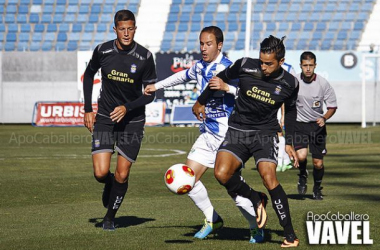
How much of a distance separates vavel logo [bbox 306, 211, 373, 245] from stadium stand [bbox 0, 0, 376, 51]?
107 ft

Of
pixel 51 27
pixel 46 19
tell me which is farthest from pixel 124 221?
pixel 46 19

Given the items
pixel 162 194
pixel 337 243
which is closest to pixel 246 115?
pixel 337 243

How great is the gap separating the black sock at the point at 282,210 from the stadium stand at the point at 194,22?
114 feet

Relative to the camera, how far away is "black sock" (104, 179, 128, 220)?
908 cm

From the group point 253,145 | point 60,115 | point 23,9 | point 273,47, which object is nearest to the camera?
point 273,47

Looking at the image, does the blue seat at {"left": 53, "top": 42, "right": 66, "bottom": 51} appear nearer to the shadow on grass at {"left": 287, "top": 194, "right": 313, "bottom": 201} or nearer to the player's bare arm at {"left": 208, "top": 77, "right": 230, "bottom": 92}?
the shadow on grass at {"left": 287, "top": 194, "right": 313, "bottom": 201}

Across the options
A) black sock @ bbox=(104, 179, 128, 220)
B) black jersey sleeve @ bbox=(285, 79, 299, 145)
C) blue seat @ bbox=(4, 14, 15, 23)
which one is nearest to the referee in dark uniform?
black jersey sleeve @ bbox=(285, 79, 299, 145)

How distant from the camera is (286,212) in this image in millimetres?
7750

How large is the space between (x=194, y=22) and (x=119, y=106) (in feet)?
116

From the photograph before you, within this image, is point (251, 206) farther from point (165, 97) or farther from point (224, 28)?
point (224, 28)

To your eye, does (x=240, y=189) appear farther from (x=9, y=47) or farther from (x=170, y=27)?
(x=9, y=47)

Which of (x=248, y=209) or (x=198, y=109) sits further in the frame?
(x=198, y=109)

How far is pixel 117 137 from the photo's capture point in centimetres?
928

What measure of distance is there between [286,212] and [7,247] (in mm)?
2815
